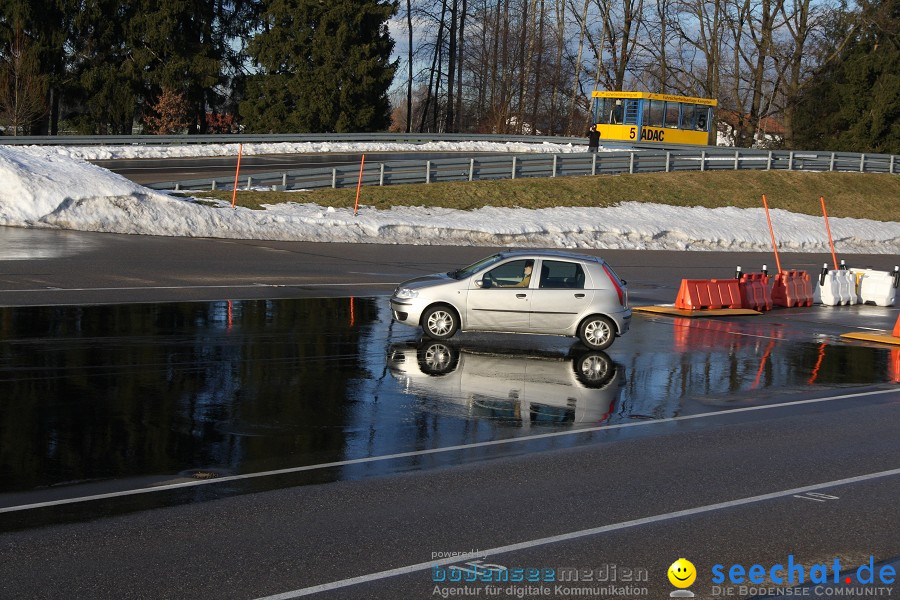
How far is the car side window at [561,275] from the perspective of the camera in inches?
625

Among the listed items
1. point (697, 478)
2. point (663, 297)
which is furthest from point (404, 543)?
point (663, 297)

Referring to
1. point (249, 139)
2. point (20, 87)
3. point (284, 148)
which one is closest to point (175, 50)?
point (20, 87)

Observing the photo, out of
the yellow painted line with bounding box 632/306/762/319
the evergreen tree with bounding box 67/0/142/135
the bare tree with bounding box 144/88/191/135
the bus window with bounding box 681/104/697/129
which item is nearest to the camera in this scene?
the yellow painted line with bounding box 632/306/762/319

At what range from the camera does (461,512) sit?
7836mm

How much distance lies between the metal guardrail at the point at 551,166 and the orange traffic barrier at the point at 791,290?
61.2ft

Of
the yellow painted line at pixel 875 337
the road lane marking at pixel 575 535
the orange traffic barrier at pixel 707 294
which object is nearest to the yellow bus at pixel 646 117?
the orange traffic barrier at pixel 707 294

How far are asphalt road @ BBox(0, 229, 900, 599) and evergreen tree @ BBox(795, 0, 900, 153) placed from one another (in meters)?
61.4

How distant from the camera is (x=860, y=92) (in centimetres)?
6994

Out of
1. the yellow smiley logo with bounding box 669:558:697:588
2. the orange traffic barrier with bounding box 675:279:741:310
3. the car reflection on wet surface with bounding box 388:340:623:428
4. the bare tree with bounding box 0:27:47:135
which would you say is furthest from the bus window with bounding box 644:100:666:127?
the yellow smiley logo with bounding box 669:558:697:588

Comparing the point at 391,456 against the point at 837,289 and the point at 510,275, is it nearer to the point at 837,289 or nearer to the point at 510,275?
the point at 510,275

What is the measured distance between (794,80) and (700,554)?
74.2 metres

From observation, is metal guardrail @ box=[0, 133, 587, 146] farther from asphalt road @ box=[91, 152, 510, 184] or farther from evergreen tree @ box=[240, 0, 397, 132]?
evergreen tree @ box=[240, 0, 397, 132]

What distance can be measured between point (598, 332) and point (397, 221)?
18.4 meters

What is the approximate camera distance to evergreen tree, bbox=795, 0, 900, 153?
224 ft
